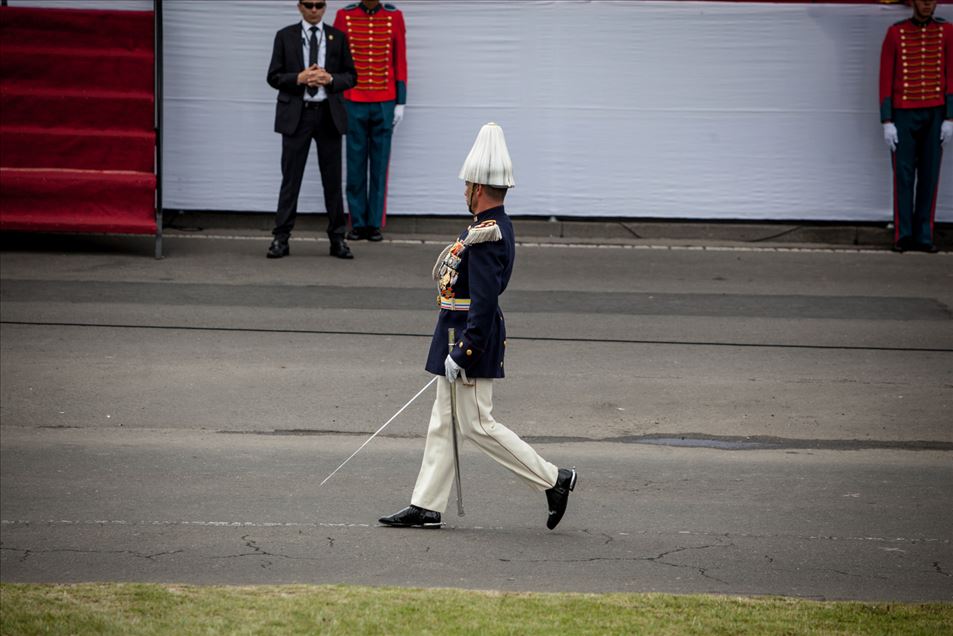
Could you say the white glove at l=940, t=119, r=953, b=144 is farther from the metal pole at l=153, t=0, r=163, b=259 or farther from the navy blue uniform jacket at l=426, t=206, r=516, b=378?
the navy blue uniform jacket at l=426, t=206, r=516, b=378

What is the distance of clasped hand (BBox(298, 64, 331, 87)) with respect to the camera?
1298 cm

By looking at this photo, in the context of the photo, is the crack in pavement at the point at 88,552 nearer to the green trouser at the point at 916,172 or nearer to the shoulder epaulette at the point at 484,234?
the shoulder epaulette at the point at 484,234

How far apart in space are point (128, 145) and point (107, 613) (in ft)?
29.1

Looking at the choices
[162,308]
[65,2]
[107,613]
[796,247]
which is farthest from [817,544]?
[65,2]

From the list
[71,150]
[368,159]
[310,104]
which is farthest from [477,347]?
[368,159]

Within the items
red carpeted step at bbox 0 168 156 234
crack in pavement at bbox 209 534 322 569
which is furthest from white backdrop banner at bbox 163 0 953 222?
crack in pavement at bbox 209 534 322 569

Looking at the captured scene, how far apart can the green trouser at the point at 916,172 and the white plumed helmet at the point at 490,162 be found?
9.02 metres

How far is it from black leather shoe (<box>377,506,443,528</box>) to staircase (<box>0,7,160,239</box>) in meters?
7.37

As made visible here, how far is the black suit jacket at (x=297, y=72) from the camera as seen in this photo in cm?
1309

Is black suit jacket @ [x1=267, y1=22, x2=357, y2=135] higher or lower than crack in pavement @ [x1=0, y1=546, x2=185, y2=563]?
higher

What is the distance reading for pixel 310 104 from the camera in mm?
13203

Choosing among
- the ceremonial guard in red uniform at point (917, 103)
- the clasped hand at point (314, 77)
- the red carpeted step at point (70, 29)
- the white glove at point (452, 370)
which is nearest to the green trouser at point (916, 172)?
the ceremonial guard in red uniform at point (917, 103)

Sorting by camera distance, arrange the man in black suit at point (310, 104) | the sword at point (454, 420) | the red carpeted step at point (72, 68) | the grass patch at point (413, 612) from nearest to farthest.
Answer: the grass patch at point (413, 612) → the sword at point (454, 420) → the man in black suit at point (310, 104) → the red carpeted step at point (72, 68)

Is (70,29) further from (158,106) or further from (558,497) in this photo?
(558,497)
